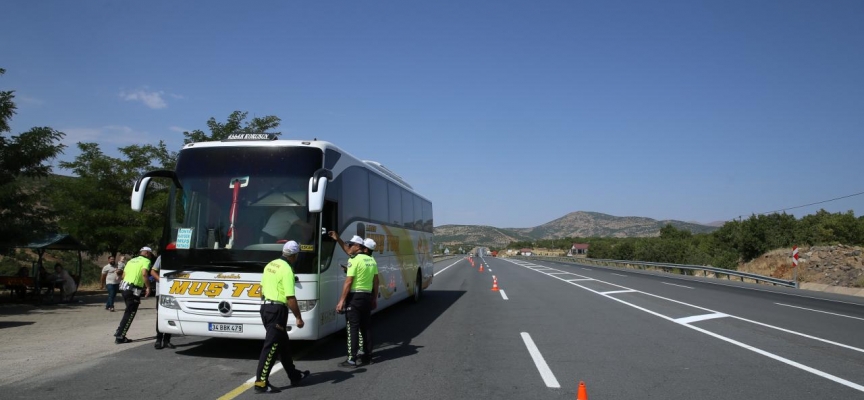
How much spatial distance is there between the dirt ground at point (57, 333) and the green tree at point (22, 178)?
2.23 m

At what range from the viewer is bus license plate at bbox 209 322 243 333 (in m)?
7.98

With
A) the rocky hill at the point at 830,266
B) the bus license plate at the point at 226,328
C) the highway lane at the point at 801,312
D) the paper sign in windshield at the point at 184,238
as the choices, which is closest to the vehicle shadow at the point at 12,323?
the paper sign in windshield at the point at 184,238

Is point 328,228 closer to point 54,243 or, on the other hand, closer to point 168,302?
point 168,302

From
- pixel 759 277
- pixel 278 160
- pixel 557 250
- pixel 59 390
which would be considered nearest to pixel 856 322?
pixel 278 160

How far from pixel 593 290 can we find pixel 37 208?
18925 mm

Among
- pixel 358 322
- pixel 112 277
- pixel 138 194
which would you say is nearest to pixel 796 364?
pixel 358 322

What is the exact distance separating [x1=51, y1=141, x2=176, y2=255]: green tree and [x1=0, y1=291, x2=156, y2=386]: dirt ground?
3652mm

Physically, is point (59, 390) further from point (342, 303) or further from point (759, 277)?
point (759, 277)

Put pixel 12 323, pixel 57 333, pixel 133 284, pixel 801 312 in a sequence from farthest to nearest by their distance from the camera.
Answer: pixel 801 312, pixel 12 323, pixel 57 333, pixel 133 284

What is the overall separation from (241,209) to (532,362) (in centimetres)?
479

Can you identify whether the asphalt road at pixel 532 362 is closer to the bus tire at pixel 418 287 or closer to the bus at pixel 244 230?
the bus at pixel 244 230

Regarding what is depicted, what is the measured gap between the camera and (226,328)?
8.03 meters

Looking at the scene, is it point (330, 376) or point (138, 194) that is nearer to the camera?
point (330, 376)

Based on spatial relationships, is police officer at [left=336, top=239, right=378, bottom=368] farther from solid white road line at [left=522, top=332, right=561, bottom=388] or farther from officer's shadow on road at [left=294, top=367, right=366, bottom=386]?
solid white road line at [left=522, top=332, right=561, bottom=388]
